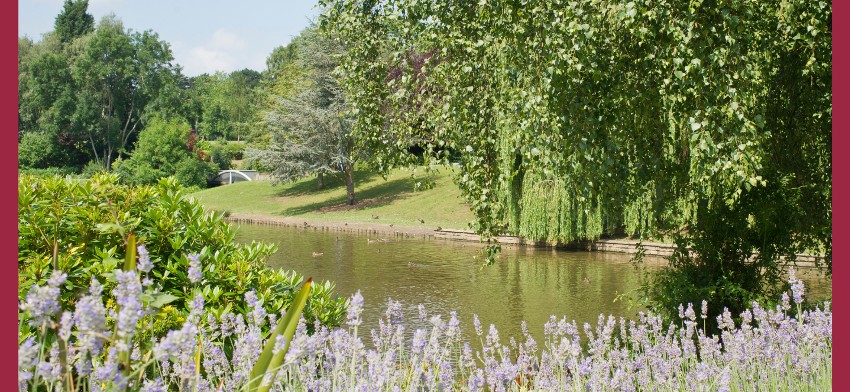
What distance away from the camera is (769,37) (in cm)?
777

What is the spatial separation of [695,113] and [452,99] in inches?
104

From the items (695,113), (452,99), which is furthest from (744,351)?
(452,99)

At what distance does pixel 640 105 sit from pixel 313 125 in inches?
1149

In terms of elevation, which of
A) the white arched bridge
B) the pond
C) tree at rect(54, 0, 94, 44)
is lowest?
the pond

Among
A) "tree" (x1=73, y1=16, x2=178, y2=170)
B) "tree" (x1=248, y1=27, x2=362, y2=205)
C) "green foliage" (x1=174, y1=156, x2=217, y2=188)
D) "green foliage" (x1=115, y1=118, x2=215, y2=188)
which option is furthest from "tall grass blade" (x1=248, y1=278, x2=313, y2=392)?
"tree" (x1=73, y1=16, x2=178, y2=170)

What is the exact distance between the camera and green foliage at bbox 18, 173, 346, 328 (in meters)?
5.00

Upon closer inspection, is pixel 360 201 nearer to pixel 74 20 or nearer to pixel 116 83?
pixel 116 83

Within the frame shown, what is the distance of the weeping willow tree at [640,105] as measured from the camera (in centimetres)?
592

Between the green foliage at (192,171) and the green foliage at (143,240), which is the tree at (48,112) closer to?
the green foliage at (192,171)

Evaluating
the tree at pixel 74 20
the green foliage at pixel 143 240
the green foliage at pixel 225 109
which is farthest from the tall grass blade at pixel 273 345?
the tree at pixel 74 20

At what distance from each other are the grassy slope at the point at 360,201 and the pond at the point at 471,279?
4.88m

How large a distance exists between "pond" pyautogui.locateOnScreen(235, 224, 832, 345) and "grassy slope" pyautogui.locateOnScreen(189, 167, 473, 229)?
4875 mm

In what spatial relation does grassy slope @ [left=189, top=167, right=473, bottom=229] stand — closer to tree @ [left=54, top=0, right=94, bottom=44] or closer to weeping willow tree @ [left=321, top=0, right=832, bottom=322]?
weeping willow tree @ [left=321, top=0, right=832, bottom=322]

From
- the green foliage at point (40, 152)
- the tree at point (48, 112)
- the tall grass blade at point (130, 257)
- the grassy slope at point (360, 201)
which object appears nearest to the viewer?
the tall grass blade at point (130, 257)
